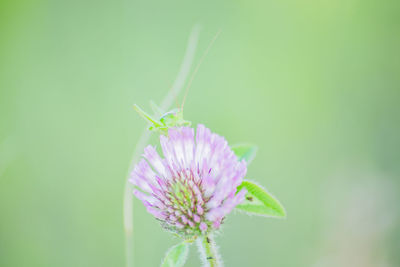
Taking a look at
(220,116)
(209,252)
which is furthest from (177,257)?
(220,116)

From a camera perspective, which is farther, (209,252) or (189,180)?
(189,180)

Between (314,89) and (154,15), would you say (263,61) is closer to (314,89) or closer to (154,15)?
(314,89)

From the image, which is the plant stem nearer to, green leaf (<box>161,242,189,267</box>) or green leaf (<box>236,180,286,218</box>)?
green leaf (<box>161,242,189,267</box>)

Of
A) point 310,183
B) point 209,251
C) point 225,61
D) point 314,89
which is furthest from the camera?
point 225,61

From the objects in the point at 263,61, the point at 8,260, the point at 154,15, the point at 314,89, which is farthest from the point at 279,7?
the point at 8,260

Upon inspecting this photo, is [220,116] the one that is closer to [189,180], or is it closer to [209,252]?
[189,180]

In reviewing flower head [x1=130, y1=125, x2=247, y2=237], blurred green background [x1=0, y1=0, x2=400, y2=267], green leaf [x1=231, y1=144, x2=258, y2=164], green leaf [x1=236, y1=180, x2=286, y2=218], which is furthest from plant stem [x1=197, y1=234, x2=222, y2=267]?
blurred green background [x1=0, y1=0, x2=400, y2=267]
